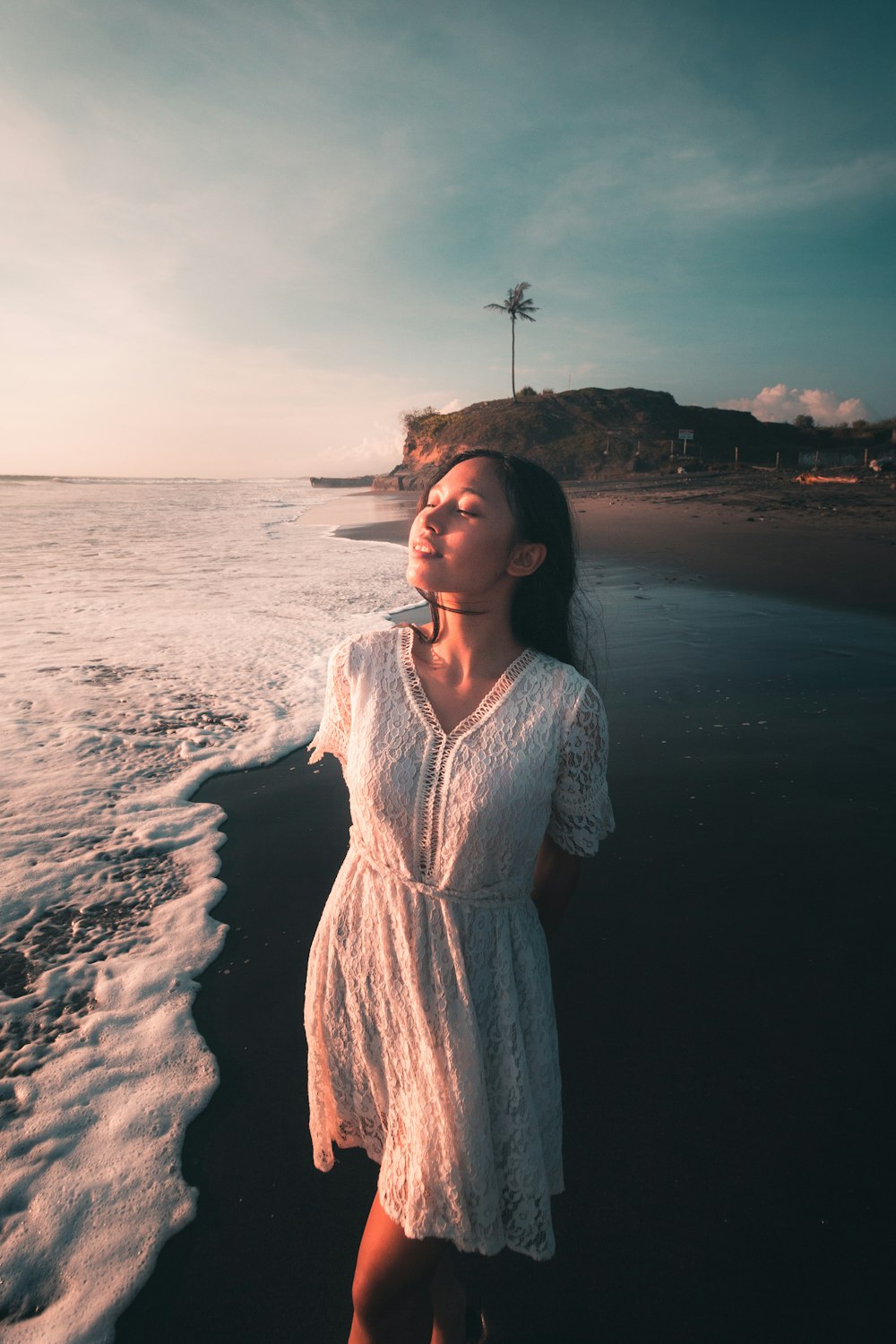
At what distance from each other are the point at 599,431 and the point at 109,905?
183 ft

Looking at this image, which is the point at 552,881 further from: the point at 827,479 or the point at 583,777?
the point at 827,479

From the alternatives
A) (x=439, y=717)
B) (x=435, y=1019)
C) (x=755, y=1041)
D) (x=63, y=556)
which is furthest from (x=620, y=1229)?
(x=63, y=556)

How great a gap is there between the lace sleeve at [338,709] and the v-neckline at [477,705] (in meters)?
0.15

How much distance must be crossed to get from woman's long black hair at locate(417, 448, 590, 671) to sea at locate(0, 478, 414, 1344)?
1933mm

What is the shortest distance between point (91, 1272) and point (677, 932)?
7.60ft

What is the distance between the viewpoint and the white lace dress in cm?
132

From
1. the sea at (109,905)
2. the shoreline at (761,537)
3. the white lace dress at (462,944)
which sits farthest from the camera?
the shoreline at (761,537)

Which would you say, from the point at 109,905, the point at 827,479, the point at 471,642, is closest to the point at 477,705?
the point at 471,642

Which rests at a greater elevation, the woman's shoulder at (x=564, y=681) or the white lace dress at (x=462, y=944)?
the woman's shoulder at (x=564, y=681)

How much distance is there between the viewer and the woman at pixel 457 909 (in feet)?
4.34

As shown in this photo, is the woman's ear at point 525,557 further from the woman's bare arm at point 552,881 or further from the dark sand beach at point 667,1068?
the dark sand beach at point 667,1068

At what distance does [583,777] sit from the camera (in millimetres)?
1400

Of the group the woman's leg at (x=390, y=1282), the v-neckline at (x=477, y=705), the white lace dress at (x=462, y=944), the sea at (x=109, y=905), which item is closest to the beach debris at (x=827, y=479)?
the sea at (x=109, y=905)

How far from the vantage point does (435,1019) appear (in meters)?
1.35
